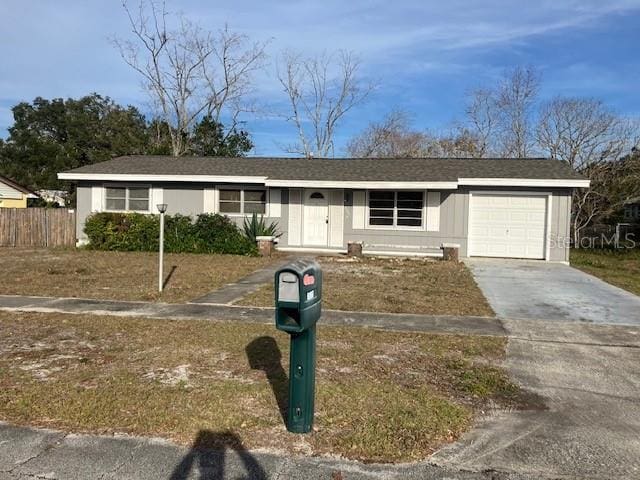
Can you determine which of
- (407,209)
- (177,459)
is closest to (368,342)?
(177,459)

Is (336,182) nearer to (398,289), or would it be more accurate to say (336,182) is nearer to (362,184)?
(362,184)

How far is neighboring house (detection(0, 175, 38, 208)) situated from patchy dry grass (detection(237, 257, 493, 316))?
87.1 feet

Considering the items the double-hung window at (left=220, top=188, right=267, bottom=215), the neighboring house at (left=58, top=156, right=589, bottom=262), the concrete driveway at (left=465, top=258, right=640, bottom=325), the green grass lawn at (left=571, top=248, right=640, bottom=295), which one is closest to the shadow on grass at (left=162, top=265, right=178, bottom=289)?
the neighboring house at (left=58, top=156, right=589, bottom=262)

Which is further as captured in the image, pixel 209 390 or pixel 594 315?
pixel 594 315

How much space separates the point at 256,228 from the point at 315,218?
2119mm

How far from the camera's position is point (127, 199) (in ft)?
62.1

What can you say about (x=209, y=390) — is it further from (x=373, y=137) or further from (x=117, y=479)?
(x=373, y=137)

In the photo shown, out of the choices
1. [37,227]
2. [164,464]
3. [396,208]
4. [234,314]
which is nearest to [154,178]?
[37,227]

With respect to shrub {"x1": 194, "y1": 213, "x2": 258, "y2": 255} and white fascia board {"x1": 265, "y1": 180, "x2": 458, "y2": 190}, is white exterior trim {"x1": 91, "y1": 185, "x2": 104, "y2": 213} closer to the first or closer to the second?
shrub {"x1": 194, "y1": 213, "x2": 258, "y2": 255}

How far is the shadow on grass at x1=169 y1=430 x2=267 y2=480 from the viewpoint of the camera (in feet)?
10.7

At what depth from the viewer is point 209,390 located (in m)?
4.68

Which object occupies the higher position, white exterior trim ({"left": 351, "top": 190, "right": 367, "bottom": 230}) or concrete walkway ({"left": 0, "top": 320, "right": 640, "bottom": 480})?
white exterior trim ({"left": 351, "top": 190, "right": 367, "bottom": 230})

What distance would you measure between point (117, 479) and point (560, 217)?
52.4 feet

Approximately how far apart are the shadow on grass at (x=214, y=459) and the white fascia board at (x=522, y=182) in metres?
14.2
